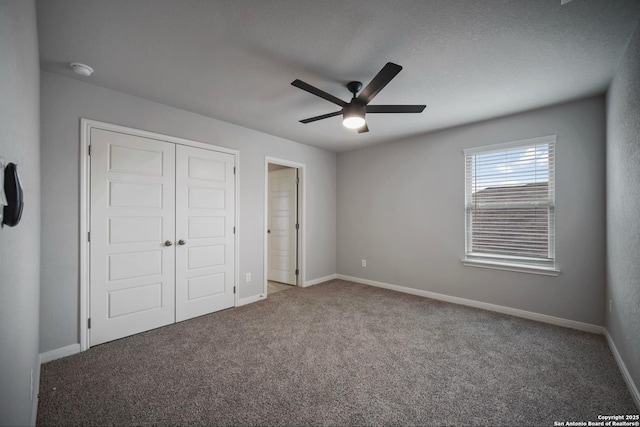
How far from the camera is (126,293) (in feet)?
9.83

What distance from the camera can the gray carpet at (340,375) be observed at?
186cm

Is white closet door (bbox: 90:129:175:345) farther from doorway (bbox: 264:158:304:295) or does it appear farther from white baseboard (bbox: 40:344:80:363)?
doorway (bbox: 264:158:304:295)

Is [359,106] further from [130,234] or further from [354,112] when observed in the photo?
[130,234]

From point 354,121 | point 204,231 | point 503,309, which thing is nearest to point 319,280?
point 204,231

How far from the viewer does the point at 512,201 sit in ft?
11.9

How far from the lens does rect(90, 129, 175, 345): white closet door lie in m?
2.83

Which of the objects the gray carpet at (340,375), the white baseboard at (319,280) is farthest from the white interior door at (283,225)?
the gray carpet at (340,375)

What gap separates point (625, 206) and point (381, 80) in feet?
7.32

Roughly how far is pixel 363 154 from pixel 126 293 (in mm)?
4142

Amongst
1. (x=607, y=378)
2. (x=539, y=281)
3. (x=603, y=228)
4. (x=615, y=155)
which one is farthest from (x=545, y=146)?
(x=607, y=378)

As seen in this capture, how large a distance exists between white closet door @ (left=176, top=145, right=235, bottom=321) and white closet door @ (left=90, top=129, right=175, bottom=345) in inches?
4.4

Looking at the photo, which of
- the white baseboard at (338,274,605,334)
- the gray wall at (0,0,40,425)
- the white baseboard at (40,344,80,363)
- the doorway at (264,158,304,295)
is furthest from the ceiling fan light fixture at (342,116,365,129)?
the white baseboard at (40,344,80,363)

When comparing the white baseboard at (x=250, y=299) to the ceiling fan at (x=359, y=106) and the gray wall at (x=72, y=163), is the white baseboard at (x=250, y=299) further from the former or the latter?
the ceiling fan at (x=359, y=106)

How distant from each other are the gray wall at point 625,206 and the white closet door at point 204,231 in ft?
13.1
